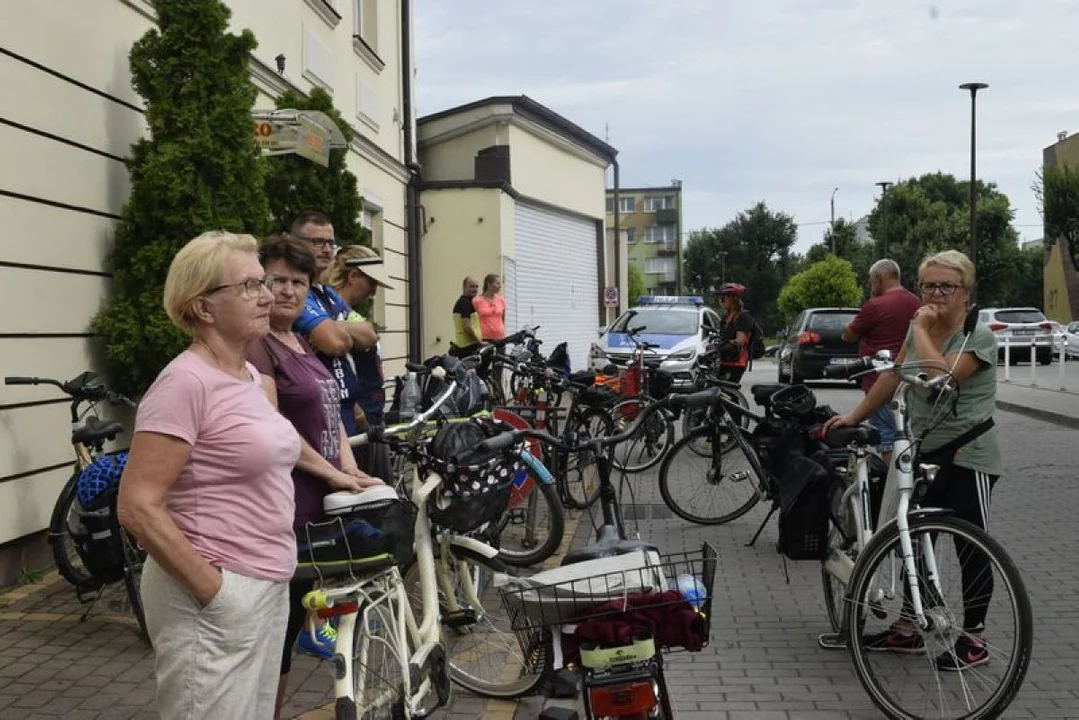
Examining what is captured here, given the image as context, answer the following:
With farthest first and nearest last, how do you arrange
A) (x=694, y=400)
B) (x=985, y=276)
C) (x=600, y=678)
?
(x=985, y=276), (x=694, y=400), (x=600, y=678)

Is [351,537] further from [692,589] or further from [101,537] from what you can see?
[101,537]

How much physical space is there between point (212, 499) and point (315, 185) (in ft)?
25.2

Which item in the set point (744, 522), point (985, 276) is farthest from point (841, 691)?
point (985, 276)

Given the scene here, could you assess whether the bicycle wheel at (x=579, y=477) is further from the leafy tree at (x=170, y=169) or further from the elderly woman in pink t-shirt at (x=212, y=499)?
the elderly woman in pink t-shirt at (x=212, y=499)

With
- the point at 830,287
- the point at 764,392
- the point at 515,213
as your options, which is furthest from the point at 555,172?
the point at 830,287

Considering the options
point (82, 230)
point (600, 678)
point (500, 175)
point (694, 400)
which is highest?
point (500, 175)

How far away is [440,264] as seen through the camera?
1955 cm

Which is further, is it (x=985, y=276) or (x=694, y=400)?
(x=985, y=276)

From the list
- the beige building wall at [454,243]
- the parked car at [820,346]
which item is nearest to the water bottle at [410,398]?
the beige building wall at [454,243]

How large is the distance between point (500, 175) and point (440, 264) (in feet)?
7.83

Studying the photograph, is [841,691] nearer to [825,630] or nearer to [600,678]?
[825,630]

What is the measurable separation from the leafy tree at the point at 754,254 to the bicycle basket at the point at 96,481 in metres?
78.9

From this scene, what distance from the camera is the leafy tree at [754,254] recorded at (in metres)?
83.3

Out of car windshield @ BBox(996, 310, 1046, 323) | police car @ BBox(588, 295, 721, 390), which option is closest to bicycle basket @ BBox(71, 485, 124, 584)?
police car @ BBox(588, 295, 721, 390)
